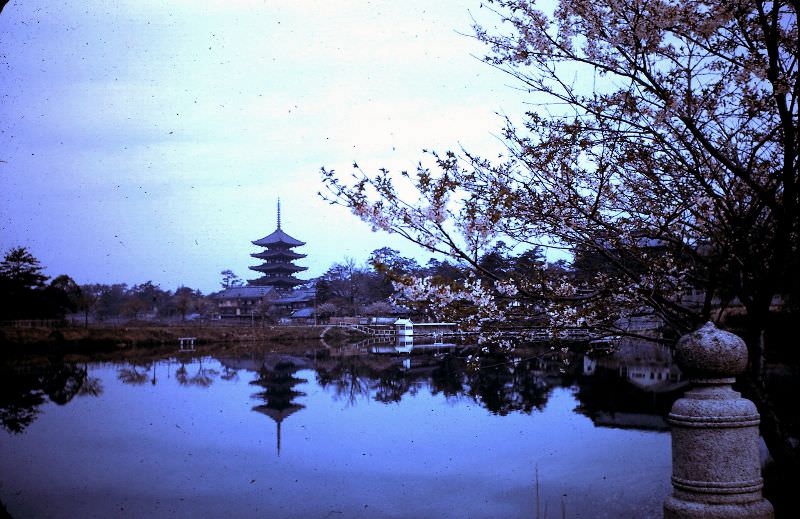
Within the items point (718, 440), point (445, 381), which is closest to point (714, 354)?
point (718, 440)

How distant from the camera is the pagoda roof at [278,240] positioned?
211 ft

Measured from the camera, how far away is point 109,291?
241 ft

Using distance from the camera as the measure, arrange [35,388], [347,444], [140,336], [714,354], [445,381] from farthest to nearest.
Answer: [140,336] < [445,381] < [35,388] < [347,444] < [714,354]

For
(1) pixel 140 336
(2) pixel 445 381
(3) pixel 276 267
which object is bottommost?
(2) pixel 445 381

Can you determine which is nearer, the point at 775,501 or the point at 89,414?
the point at 775,501

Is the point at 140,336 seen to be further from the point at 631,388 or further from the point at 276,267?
the point at 631,388

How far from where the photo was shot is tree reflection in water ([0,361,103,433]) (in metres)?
15.1

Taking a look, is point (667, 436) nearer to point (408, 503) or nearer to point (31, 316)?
point (408, 503)

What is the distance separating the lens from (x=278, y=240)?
210 ft

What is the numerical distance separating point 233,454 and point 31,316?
95.1 ft

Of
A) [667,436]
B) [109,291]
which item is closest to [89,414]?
[667,436]

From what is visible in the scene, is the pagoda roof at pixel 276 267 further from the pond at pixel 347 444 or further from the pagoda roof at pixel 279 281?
the pond at pixel 347 444

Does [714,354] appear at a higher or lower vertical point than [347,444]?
higher

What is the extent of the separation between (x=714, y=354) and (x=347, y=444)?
35.1ft
